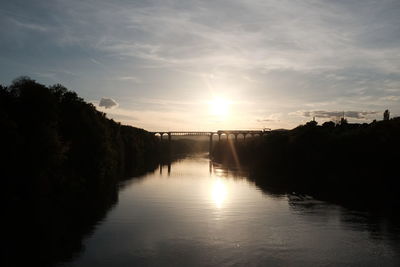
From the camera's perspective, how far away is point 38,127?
57531mm

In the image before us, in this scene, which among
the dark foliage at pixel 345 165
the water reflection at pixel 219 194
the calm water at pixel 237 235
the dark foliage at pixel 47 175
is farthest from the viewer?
the dark foliage at pixel 345 165

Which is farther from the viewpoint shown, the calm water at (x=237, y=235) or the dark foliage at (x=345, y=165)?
the dark foliage at (x=345, y=165)

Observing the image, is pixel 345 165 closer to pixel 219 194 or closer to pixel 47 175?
pixel 219 194

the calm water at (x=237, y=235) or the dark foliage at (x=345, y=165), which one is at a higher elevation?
the dark foliage at (x=345, y=165)

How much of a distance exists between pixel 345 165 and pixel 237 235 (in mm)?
57615

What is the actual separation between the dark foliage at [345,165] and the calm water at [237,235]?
608 inches

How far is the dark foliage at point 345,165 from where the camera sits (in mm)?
73250

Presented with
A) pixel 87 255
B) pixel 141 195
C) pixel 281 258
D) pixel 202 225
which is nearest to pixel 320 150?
pixel 141 195

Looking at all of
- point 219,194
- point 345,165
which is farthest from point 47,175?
point 345,165

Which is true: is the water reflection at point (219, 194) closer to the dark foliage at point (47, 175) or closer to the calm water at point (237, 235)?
the calm water at point (237, 235)

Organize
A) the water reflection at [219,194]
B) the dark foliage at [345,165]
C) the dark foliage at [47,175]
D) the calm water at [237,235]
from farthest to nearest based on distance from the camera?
the dark foliage at [345,165] < the water reflection at [219,194] < the dark foliage at [47,175] < the calm water at [237,235]

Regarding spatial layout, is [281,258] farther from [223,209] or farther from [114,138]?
[114,138]

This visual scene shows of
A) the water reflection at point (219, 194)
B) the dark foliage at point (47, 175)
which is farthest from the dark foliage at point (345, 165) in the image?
the dark foliage at point (47, 175)

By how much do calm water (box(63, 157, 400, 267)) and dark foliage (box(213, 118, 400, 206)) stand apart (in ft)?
50.7
